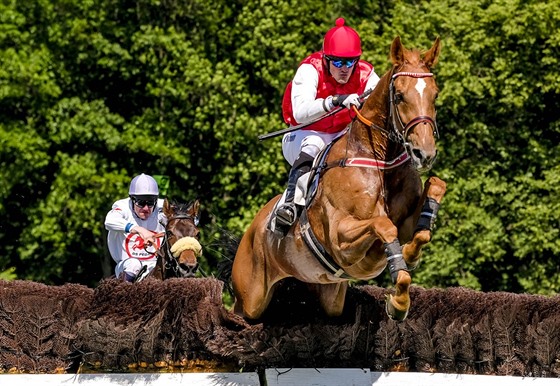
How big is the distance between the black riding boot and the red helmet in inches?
36.8

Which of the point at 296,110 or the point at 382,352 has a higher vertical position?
the point at 296,110

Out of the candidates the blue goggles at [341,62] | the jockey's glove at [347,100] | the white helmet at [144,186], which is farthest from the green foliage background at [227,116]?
the jockey's glove at [347,100]

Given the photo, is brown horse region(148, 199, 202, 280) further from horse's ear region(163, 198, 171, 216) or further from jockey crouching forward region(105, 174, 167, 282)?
jockey crouching forward region(105, 174, 167, 282)

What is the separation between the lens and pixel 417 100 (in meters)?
8.66

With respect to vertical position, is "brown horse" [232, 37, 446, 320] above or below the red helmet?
below

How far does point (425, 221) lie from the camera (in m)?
8.75

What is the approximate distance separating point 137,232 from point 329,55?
3.92 meters

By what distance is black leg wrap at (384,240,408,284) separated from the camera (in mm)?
8438

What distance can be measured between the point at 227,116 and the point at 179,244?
14909 millimetres

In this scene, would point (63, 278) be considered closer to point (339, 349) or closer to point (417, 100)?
point (339, 349)

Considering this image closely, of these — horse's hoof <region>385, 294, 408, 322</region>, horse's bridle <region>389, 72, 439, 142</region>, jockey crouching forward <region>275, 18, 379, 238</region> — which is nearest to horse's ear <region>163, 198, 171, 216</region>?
jockey crouching forward <region>275, 18, 379, 238</region>

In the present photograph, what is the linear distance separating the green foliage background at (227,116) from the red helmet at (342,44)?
14847mm

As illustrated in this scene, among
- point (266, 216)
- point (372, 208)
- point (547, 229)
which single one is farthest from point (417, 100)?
point (547, 229)

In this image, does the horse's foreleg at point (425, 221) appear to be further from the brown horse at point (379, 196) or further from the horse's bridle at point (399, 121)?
the horse's bridle at point (399, 121)
